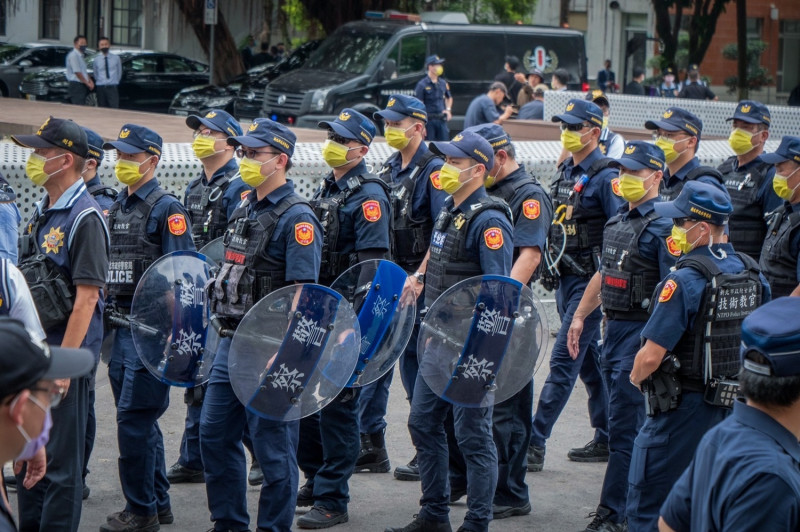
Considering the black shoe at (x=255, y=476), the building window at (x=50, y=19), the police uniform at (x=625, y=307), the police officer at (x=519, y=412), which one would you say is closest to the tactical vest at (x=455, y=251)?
the police officer at (x=519, y=412)

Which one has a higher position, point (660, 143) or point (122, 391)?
point (660, 143)

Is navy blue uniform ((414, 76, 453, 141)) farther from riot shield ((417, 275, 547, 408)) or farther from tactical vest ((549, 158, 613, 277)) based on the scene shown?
riot shield ((417, 275, 547, 408))

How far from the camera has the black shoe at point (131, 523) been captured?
5797 millimetres

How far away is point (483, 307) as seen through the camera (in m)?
5.57

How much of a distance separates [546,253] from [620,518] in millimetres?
1870

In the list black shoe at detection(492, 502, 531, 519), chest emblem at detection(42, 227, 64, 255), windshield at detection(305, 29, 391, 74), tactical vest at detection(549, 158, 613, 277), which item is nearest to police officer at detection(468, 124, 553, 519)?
black shoe at detection(492, 502, 531, 519)

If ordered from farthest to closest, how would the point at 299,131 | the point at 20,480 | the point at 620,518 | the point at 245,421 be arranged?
the point at 299,131, the point at 620,518, the point at 245,421, the point at 20,480

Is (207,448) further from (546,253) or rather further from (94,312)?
(546,253)

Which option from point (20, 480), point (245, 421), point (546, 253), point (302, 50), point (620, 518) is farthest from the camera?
point (302, 50)

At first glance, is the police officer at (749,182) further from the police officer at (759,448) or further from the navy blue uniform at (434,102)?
the navy blue uniform at (434,102)

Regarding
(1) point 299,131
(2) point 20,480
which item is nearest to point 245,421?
(2) point 20,480

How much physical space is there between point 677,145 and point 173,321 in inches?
138

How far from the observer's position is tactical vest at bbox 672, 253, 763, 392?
184 inches

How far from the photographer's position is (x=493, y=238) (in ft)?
18.6
